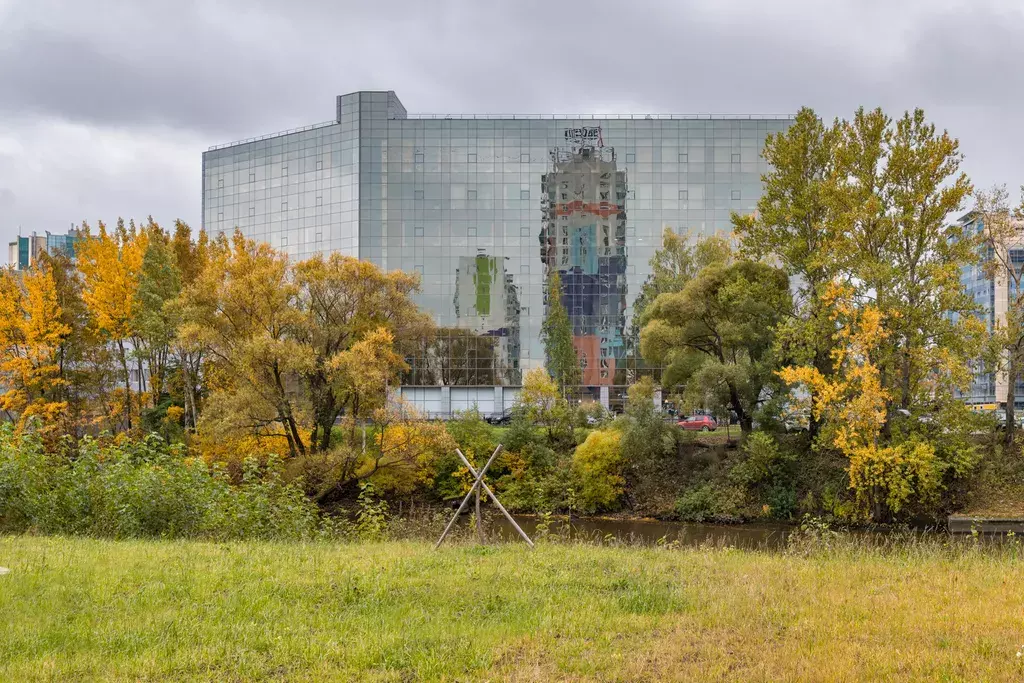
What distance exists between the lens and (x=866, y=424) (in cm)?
2770

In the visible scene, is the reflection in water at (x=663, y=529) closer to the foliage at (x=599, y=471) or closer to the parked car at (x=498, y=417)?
the foliage at (x=599, y=471)

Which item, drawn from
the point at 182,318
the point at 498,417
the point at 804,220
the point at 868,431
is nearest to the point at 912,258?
the point at 804,220

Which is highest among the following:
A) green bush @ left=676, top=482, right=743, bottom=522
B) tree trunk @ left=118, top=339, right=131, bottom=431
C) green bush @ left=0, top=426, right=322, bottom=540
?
tree trunk @ left=118, top=339, right=131, bottom=431

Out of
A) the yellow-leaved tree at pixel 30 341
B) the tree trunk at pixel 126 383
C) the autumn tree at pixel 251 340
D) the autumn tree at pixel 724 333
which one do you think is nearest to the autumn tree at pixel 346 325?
the autumn tree at pixel 251 340

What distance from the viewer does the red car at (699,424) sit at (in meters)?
45.0

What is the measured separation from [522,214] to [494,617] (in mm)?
57591

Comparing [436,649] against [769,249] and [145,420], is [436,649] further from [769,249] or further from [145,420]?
[145,420]

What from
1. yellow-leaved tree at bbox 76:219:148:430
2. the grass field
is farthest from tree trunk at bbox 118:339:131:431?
the grass field

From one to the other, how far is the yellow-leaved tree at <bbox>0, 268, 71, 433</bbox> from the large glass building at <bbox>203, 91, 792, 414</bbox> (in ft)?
95.1

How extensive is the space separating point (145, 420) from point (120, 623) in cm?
3090

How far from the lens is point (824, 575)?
11.2 meters

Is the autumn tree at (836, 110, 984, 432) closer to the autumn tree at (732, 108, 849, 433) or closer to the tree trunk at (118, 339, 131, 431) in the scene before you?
the autumn tree at (732, 108, 849, 433)

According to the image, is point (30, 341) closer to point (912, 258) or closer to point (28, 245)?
point (912, 258)

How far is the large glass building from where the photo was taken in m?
62.5
